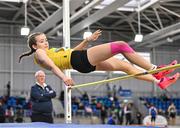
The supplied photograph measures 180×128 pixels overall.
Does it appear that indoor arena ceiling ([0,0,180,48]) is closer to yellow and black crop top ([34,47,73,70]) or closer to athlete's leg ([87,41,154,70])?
yellow and black crop top ([34,47,73,70])

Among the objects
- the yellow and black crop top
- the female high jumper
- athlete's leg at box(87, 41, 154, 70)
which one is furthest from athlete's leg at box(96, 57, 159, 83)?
the yellow and black crop top

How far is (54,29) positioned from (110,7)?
5.42m

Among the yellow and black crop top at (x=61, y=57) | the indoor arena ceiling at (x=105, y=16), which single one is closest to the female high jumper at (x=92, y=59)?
the yellow and black crop top at (x=61, y=57)

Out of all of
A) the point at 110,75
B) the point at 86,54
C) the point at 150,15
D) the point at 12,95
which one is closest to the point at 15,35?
the point at 12,95

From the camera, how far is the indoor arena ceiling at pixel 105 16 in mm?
13969

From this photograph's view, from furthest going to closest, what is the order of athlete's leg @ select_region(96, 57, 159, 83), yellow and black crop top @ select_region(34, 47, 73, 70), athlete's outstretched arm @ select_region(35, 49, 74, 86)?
athlete's leg @ select_region(96, 57, 159, 83)
yellow and black crop top @ select_region(34, 47, 73, 70)
athlete's outstretched arm @ select_region(35, 49, 74, 86)

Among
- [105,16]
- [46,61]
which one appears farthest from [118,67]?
[105,16]

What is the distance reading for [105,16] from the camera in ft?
56.1

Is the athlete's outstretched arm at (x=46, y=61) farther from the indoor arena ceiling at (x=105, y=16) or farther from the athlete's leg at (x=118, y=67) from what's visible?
the indoor arena ceiling at (x=105, y=16)

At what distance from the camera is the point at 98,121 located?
62.8 feet

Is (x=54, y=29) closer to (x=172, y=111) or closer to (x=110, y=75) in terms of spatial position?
(x=110, y=75)

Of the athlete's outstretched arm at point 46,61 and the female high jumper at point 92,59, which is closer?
the athlete's outstretched arm at point 46,61

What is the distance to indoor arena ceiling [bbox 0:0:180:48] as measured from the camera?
→ 14.0 meters

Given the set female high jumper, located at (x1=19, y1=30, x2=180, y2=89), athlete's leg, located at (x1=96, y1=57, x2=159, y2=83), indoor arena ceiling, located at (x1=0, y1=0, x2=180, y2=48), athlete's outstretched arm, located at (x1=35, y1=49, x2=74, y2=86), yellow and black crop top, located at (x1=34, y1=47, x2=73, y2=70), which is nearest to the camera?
athlete's outstretched arm, located at (x1=35, y1=49, x2=74, y2=86)
